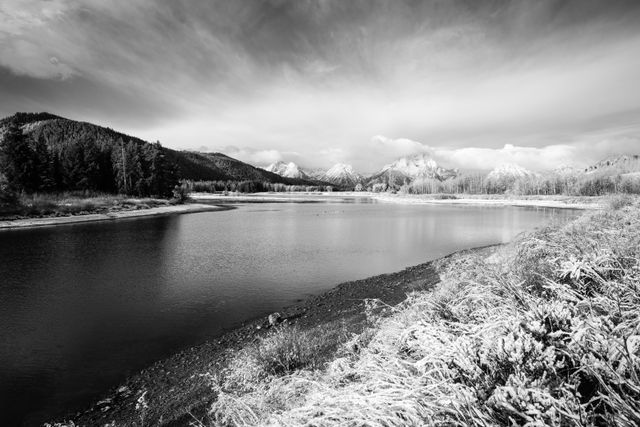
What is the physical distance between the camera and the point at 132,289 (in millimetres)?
17078

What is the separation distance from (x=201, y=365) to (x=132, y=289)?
9889mm

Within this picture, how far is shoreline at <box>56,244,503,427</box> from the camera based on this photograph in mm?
7398

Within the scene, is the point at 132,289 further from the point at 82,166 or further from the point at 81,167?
the point at 82,166

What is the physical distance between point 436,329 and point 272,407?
7.70ft

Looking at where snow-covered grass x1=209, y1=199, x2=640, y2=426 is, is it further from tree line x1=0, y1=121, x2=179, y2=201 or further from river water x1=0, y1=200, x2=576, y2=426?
tree line x1=0, y1=121, x2=179, y2=201

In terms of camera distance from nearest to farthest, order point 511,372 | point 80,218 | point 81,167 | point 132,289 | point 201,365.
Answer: point 511,372 < point 201,365 < point 132,289 < point 80,218 < point 81,167

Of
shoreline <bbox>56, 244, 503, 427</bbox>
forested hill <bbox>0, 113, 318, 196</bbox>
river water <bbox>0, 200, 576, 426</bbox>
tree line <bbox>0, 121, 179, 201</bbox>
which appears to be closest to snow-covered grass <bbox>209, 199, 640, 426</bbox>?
shoreline <bbox>56, 244, 503, 427</bbox>

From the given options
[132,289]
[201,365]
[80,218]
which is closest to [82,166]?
[80,218]

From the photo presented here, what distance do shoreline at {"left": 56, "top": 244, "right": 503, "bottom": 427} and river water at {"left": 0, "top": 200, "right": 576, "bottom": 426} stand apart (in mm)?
663

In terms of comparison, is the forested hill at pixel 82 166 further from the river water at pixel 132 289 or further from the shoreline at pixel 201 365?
the shoreline at pixel 201 365

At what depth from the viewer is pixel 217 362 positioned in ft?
30.7

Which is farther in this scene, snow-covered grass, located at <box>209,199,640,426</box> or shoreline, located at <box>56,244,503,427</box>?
shoreline, located at <box>56,244,503,427</box>

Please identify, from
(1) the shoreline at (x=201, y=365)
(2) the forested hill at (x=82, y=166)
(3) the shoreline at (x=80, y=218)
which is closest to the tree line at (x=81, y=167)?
(2) the forested hill at (x=82, y=166)

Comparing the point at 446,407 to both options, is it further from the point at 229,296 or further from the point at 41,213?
the point at 41,213
